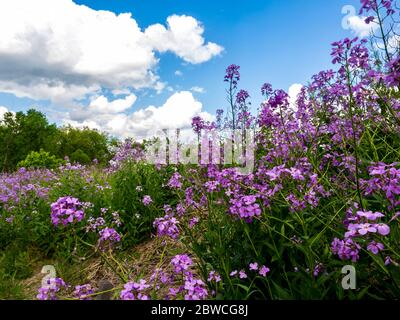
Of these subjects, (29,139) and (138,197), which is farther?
(29,139)

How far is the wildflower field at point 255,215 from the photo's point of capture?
86.8 inches

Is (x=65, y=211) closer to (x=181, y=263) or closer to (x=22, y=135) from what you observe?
A: (x=181, y=263)

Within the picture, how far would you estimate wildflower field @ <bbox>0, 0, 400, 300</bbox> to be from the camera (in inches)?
86.8

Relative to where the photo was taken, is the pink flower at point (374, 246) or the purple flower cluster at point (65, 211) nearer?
the pink flower at point (374, 246)

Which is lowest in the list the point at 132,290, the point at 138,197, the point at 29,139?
the point at 132,290

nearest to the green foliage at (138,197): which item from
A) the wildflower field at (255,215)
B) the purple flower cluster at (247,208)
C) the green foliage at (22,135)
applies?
the wildflower field at (255,215)

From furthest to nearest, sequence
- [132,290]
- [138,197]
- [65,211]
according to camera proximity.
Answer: [138,197] < [65,211] < [132,290]

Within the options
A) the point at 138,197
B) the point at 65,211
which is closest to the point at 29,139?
the point at 138,197

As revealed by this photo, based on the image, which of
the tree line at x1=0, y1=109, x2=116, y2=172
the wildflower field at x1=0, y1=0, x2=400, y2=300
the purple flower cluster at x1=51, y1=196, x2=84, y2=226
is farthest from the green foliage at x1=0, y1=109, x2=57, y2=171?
the purple flower cluster at x1=51, y1=196, x2=84, y2=226

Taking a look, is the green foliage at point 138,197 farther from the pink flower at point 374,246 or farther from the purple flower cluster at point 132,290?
the pink flower at point 374,246

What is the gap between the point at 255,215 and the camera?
8.54 ft

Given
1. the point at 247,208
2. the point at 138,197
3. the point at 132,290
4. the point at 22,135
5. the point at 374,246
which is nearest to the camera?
the point at 374,246

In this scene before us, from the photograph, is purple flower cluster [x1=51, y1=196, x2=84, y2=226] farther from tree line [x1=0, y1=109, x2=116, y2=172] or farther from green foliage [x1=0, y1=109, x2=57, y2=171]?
green foliage [x1=0, y1=109, x2=57, y2=171]
